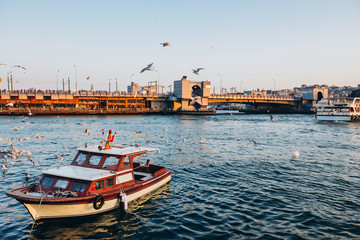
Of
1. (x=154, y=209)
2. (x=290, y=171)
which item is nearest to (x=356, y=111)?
(x=290, y=171)

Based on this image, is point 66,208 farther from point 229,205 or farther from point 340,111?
point 340,111

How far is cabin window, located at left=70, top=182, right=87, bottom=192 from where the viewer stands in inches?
529

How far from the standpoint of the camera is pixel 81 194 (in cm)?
1318

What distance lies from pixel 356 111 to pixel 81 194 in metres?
108

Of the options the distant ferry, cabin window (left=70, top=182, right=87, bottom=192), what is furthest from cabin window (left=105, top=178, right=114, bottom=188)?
the distant ferry

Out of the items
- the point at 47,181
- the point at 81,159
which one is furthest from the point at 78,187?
the point at 81,159

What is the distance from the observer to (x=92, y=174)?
46.9 ft

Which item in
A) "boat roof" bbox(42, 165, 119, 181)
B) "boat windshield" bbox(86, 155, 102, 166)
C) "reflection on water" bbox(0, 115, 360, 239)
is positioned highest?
"boat windshield" bbox(86, 155, 102, 166)

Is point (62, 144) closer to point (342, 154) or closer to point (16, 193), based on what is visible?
point (16, 193)

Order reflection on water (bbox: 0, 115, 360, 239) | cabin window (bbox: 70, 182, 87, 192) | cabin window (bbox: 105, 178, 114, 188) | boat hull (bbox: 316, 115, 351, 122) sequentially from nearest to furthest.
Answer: reflection on water (bbox: 0, 115, 360, 239)
cabin window (bbox: 70, 182, 87, 192)
cabin window (bbox: 105, 178, 114, 188)
boat hull (bbox: 316, 115, 351, 122)

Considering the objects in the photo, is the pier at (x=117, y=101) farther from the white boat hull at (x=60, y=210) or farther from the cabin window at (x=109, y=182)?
the white boat hull at (x=60, y=210)

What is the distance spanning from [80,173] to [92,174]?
70 cm

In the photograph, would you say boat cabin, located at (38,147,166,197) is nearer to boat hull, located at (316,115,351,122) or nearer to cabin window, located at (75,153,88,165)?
cabin window, located at (75,153,88,165)

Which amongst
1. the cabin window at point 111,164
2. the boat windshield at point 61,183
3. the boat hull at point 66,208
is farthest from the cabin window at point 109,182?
the boat windshield at point 61,183
